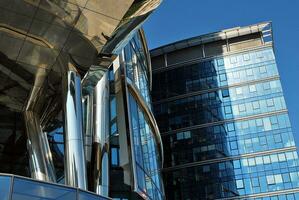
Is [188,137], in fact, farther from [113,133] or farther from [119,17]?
[119,17]

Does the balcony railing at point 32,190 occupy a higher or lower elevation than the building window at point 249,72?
lower

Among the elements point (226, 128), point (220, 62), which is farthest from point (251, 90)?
point (220, 62)

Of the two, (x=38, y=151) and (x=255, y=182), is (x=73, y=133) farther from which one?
(x=255, y=182)

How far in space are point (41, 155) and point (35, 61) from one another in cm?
313

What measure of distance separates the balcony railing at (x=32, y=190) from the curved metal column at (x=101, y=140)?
5216mm

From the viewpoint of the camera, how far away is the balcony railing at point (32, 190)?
32.4 ft

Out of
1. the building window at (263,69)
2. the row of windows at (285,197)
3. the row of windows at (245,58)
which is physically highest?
the row of windows at (245,58)

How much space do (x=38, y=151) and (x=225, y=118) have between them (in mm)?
30715

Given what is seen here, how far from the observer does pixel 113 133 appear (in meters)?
18.5

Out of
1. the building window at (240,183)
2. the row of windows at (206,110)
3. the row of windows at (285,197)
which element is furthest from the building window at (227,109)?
the row of windows at (285,197)

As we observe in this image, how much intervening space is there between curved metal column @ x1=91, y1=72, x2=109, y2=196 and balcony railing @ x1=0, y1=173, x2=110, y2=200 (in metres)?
5.22

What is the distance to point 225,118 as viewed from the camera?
45.3 metres

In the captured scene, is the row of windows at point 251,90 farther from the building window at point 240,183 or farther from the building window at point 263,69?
the building window at point 240,183

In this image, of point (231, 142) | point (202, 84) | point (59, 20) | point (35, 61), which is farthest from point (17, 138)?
point (202, 84)
